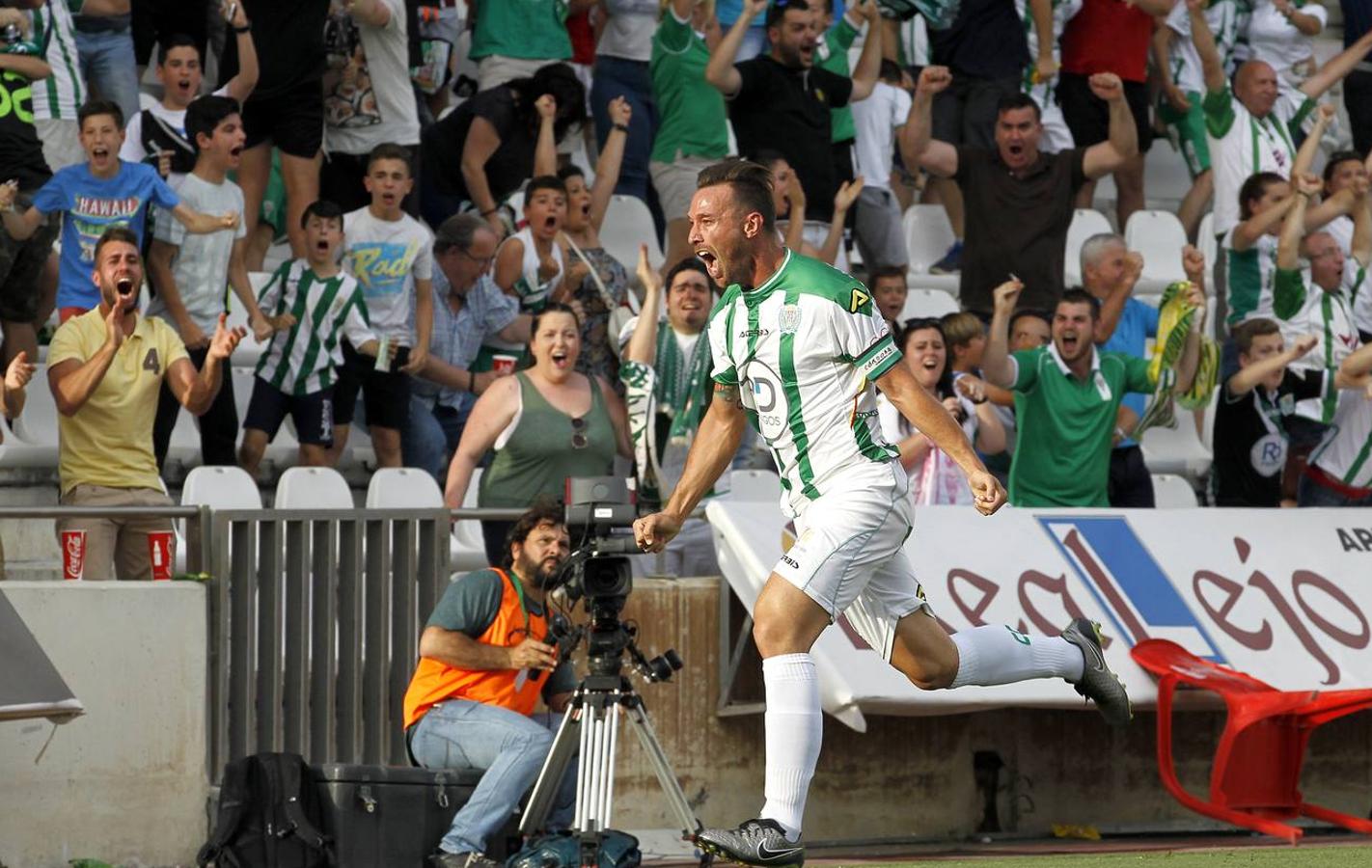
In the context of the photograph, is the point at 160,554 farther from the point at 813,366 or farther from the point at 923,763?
the point at 813,366

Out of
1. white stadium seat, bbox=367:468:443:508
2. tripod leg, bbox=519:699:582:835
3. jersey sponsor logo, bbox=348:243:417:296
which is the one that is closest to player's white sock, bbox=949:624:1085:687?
tripod leg, bbox=519:699:582:835

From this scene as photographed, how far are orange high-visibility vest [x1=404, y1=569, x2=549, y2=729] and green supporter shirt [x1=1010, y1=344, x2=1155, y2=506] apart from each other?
10.4ft

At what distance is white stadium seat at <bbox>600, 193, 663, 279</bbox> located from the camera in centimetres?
1366

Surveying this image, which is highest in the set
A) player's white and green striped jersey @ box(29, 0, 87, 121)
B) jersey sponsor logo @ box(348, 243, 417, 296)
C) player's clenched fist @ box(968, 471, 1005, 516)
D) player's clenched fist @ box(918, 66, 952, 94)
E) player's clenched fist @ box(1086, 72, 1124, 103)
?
player's clenched fist @ box(1086, 72, 1124, 103)

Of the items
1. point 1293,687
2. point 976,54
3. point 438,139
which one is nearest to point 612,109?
point 438,139

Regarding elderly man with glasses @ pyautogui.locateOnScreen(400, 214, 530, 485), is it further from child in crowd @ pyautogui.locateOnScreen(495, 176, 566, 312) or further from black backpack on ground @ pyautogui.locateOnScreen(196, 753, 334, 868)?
black backpack on ground @ pyautogui.locateOnScreen(196, 753, 334, 868)

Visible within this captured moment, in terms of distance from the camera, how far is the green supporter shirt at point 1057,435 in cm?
1116

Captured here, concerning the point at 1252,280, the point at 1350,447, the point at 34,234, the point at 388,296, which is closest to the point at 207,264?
the point at 34,234

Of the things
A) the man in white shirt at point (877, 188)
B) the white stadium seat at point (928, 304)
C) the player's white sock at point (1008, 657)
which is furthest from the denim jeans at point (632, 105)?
the player's white sock at point (1008, 657)

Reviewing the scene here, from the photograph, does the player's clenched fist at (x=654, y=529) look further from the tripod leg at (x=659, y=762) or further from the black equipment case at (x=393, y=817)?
the black equipment case at (x=393, y=817)

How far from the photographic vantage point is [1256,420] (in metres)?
12.8

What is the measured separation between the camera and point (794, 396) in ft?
22.5

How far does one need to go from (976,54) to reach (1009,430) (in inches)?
165

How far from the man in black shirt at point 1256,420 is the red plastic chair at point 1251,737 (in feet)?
9.06
